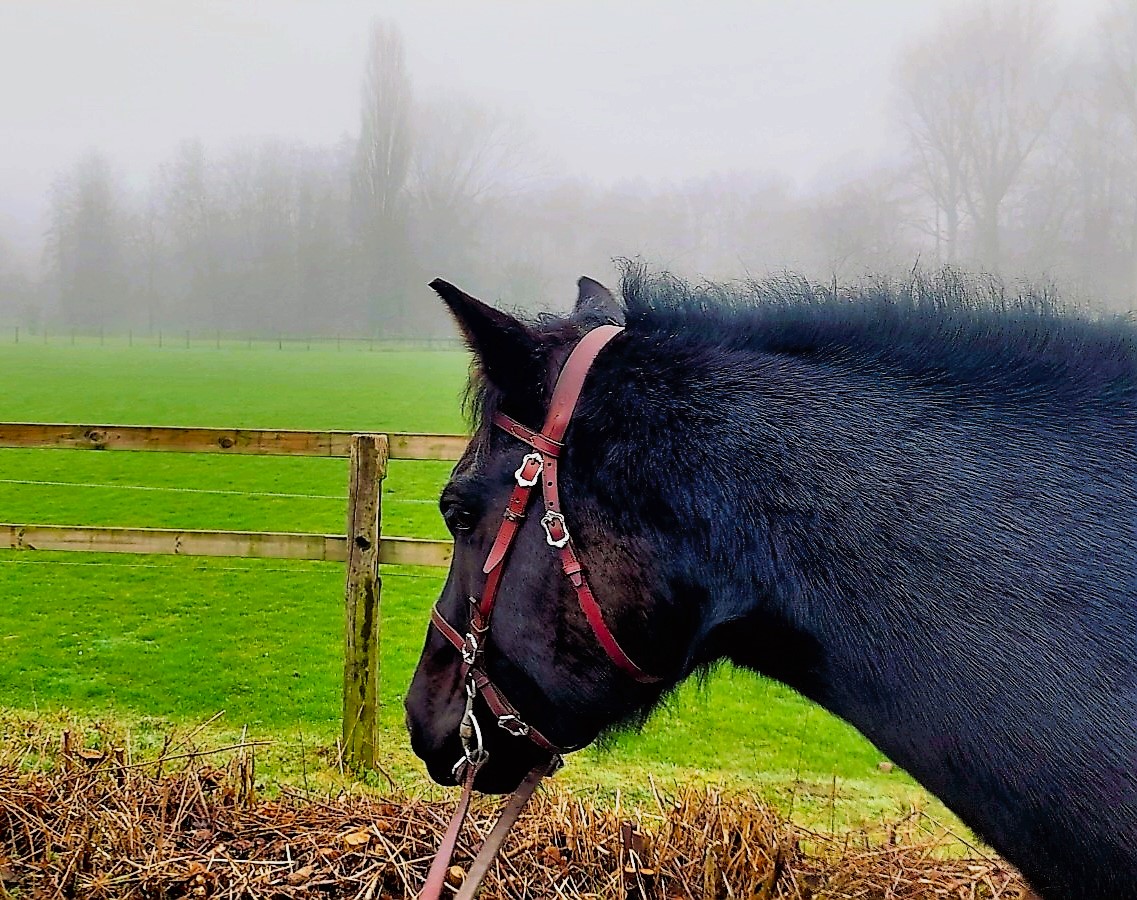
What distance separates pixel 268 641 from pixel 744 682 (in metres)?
3.86

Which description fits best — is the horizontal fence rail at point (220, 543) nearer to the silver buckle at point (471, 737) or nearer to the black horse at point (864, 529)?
the silver buckle at point (471, 737)

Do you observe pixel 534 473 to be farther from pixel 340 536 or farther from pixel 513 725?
pixel 340 536

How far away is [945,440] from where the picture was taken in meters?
1.40

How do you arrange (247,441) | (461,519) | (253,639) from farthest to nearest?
(253,639), (247,441), (461,519)

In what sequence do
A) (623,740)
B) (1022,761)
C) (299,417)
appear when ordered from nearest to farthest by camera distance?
(1022,761), (623,740), (299,417)

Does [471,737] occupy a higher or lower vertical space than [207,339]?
higher

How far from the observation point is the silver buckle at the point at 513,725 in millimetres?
1675

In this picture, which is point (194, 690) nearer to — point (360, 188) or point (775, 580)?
point (775, 580)

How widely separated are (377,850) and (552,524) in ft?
7.01

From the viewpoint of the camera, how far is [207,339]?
55.2 metres

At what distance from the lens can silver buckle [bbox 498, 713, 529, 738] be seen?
5.49 ft

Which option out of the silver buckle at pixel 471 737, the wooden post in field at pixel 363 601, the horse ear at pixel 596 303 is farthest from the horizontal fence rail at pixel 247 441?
the silver buckle at pixel 471 737

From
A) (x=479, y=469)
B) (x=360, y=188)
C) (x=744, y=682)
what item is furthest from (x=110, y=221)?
(x=479, y=469)

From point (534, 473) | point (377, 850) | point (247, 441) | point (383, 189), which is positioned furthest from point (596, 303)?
point (383, 189)
